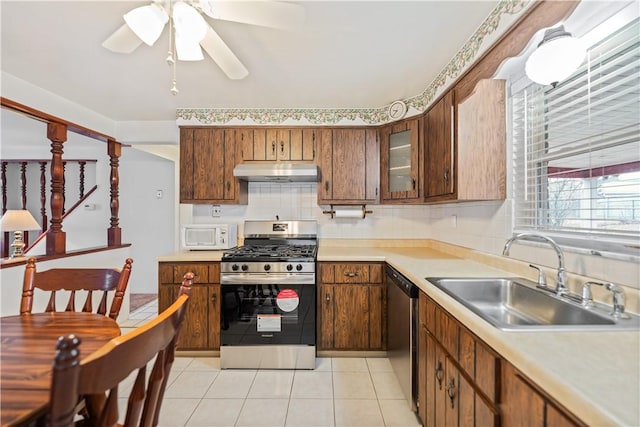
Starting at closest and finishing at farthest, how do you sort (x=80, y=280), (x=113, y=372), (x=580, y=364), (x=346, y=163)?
1. (x=113, y=372)
2. (x=580, y=364)
3. (x=80, y=280)
4. (x=346, y=163)

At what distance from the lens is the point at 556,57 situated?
4.03 feet

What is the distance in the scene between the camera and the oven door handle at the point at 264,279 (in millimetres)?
2430

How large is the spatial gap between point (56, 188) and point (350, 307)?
2795 millimetres

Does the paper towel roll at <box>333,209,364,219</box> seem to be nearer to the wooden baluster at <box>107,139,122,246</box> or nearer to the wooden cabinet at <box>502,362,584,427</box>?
the wooden cabinet at <box>502,362,584,427</box>

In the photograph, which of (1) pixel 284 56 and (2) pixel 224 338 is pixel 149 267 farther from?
(1) pixel 284 56

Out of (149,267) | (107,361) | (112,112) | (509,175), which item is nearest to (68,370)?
(107,361)

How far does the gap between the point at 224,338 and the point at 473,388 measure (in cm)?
193

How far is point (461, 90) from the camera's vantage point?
1937 mm

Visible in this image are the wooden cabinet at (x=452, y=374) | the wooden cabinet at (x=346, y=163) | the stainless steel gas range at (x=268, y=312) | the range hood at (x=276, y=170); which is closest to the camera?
the wooden cabinet at (x=452, y=374)

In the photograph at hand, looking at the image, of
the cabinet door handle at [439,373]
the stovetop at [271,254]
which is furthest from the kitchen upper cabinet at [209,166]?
the cabinet door handle at [439,373]

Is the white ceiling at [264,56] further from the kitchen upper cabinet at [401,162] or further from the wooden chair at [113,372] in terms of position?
the wooden chair at [113,372]

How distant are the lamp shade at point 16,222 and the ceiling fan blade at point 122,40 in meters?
2.40

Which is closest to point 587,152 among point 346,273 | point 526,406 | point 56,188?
point 526,406

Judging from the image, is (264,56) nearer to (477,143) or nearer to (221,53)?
(221,53)
